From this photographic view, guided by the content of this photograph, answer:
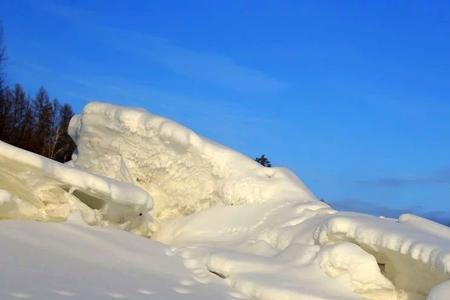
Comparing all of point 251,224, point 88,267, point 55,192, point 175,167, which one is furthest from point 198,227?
point 88,267

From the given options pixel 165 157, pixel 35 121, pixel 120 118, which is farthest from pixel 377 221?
pixel 35 121

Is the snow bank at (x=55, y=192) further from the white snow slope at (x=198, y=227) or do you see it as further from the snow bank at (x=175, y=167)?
the snow bank at (x=175, y=167)

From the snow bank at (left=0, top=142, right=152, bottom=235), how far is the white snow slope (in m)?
0.01

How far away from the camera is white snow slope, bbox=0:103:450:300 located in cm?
575

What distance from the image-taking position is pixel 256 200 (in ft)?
30.5

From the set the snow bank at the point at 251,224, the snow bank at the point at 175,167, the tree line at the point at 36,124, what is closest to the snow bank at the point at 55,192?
the snow bank at the point at 251,224

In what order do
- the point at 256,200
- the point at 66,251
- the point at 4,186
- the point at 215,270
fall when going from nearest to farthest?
the point at 66,251 → the point at 215,270 → the point at 4,186 → the point at 256,200

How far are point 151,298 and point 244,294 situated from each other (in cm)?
129

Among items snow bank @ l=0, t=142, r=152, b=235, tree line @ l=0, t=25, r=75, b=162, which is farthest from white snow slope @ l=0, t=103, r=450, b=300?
tree line @ l=0, t=25, r=75, b=162

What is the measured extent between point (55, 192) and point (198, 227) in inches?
97.4

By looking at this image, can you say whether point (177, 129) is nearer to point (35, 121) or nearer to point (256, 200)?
point (256, 200)

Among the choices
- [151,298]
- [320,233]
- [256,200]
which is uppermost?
[256,200]

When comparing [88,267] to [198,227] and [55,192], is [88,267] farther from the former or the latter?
[198,227]

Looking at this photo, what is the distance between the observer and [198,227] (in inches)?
355
